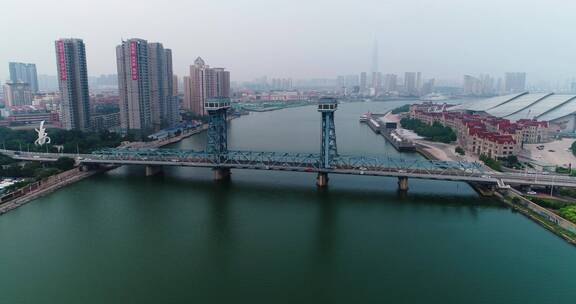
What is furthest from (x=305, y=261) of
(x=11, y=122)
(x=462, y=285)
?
(x=11, y=122)

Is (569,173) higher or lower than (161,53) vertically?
lower

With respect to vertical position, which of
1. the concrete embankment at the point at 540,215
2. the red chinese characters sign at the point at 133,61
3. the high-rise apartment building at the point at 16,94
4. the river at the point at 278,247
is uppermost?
the red chinese characters sign at the point at 133,61

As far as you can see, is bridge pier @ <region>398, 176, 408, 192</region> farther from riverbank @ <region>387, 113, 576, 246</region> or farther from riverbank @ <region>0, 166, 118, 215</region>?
riverbank @ <region>0, 166, 118, 215</region>

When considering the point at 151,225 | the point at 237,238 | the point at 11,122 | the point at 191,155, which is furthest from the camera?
the point at 11,122

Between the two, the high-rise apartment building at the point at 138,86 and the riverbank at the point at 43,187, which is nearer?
the riverbank at the point at 43,187

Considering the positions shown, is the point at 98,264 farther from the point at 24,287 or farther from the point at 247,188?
the point at 247,188

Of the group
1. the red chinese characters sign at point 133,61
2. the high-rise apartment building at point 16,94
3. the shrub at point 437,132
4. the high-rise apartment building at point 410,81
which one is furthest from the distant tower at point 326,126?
the high-rise apartment building at point 410,81

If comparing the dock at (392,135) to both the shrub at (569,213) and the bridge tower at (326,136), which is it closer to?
the bridge tower at (326,136)
